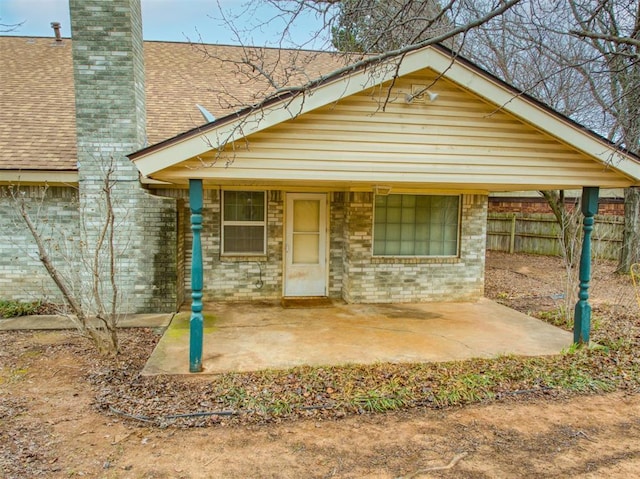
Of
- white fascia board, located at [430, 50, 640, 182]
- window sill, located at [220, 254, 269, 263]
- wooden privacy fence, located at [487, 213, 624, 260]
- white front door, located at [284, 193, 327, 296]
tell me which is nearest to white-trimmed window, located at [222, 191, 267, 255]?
window sill, located at [220, 254, 269, 263]

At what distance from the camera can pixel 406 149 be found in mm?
5391

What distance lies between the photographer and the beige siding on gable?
199 inches

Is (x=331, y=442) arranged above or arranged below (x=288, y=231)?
below

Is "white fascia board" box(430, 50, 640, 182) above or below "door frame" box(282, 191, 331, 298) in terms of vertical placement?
above

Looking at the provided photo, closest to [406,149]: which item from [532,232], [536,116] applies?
[536,116]

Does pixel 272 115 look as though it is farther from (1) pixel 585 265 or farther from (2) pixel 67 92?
(2) pixel 67 92

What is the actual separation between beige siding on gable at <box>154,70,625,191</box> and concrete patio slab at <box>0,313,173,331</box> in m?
2.90

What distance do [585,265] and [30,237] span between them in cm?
883

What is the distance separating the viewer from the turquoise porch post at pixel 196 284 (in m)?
4.90

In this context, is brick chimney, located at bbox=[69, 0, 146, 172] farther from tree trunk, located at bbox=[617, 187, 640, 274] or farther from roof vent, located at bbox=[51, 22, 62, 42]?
tree trunk, located at bbox=[617, 187, 640, 274]

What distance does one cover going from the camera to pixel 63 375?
5.01m

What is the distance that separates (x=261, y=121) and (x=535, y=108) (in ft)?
11.0

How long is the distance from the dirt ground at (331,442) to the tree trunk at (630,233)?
9191 millimetres

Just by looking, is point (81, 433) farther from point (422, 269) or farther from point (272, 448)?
point (422, 269)
